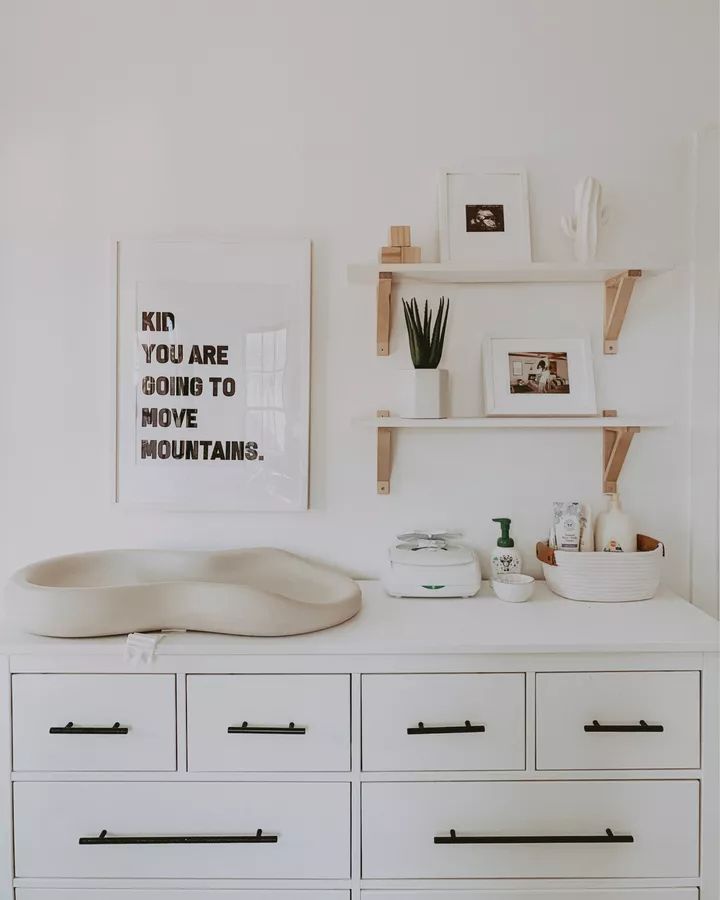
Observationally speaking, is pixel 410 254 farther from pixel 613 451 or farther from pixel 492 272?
pixel 613 451

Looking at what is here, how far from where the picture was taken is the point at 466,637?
4.60 ft

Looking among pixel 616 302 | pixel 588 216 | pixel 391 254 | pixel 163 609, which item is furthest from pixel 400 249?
pixel 163 609

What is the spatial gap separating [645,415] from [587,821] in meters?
1.01

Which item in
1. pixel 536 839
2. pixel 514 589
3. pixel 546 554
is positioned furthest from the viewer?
pixel 546 554

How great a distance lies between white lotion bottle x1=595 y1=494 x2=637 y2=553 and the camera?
170 centimetres

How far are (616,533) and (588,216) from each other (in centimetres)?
79

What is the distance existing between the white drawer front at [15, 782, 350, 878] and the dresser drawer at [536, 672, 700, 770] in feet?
1.48

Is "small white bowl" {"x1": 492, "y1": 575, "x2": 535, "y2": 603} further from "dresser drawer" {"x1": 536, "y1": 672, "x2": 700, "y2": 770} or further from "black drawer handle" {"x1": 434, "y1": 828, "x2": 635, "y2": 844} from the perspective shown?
"black drawer handle" {"x1": 434, "y1": 828, "x2": 635, "y2": 844}

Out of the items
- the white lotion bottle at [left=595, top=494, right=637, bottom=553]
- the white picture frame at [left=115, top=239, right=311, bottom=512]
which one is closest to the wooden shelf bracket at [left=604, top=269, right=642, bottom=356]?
the white lotion bottle at [left=595, top=494, right=637, bottom=553]

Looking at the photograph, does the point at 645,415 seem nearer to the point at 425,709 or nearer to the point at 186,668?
the point at 425,709

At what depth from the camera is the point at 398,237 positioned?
5.53ft

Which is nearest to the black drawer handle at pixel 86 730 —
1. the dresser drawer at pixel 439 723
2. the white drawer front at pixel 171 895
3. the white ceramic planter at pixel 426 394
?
the white drawer front at pixel 171 895

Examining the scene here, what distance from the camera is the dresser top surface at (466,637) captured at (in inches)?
54.1

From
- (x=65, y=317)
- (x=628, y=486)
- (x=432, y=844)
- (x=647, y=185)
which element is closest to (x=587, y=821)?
(x=432, y=844)
